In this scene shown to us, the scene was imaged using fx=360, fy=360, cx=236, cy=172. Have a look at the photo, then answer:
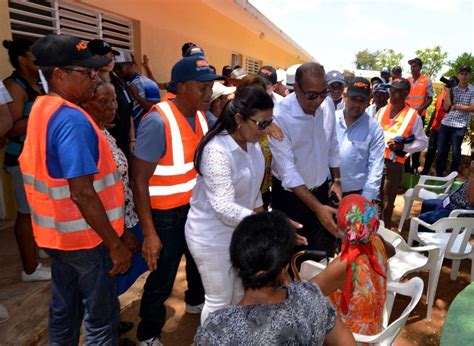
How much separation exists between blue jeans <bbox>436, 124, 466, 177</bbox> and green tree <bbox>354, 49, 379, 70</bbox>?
2421 inches

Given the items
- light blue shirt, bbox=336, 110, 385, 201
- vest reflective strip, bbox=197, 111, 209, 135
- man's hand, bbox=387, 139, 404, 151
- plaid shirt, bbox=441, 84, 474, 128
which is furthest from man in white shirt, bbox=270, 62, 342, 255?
plaid shirt, bbox=441, 84, 474, 128

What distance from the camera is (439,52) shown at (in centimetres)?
2877

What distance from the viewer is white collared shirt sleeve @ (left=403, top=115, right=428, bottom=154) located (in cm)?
417

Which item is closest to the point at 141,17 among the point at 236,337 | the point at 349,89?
the point at 349,89

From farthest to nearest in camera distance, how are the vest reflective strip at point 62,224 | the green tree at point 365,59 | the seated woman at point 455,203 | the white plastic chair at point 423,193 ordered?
the green tree at point 365,59, the white plastic chair at point 423,193, the seated woman at point 455,203, the vest reflective strip at point 62,224

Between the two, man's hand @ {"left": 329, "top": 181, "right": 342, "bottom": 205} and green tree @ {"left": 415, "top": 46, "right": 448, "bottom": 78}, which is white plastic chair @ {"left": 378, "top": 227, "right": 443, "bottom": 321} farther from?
green tree @ {"left": 415, "top": 46, "right": 448, "bottom": 78}

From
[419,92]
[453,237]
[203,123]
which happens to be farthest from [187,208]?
[419,92]

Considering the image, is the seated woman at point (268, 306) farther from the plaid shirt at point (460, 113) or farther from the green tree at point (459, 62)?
the green tree at point (459, 62)

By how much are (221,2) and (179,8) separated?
0.91 m

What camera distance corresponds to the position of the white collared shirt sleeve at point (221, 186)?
1.79 metres

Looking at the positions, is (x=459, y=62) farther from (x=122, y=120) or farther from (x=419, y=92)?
(x=122, y=120)

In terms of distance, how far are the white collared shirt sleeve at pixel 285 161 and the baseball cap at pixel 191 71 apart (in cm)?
66

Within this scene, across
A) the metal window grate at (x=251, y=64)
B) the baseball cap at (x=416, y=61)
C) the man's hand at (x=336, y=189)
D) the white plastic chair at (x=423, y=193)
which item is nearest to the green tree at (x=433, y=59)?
the metal window grate at (x=251, y=64)

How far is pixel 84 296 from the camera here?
6.22ft
